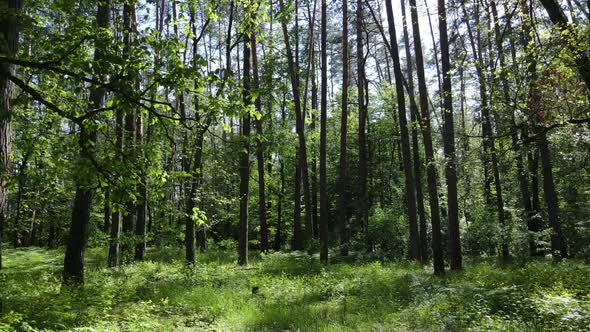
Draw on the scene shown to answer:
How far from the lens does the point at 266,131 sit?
60.6 ft

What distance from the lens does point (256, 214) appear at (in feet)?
102

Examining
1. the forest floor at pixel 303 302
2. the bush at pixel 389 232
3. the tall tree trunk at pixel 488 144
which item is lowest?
the forest floor at pixel 303 302

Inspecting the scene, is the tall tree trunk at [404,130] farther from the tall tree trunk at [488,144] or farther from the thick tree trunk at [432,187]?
the tall tree trunk at [488,144]

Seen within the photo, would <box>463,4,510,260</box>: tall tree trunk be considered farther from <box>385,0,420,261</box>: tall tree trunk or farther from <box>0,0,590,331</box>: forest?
<box>385,0,420,261</box>: tall tree trunk

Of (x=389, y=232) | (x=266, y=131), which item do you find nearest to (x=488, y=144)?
(x=266, y=131)

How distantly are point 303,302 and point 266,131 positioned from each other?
10.6 meters

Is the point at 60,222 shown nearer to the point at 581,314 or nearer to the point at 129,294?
the point at 129,294

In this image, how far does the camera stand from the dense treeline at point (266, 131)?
4621mm

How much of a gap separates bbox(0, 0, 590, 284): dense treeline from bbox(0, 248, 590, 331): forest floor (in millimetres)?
1418

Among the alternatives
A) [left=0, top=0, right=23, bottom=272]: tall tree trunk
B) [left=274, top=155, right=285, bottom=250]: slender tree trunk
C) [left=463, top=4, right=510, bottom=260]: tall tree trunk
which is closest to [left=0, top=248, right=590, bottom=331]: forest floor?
[left=0, top=0, right=23, bottom=272]: tall tree trunk

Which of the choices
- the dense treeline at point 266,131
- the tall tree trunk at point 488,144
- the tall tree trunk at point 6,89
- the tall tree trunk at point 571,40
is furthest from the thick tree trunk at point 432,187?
the tall tree trunk at point 6,89

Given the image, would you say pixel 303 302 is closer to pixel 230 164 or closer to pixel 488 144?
pixel 488 144

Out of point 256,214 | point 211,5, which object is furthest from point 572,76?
point 256,214

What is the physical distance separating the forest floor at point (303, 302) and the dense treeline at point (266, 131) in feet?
4.65
